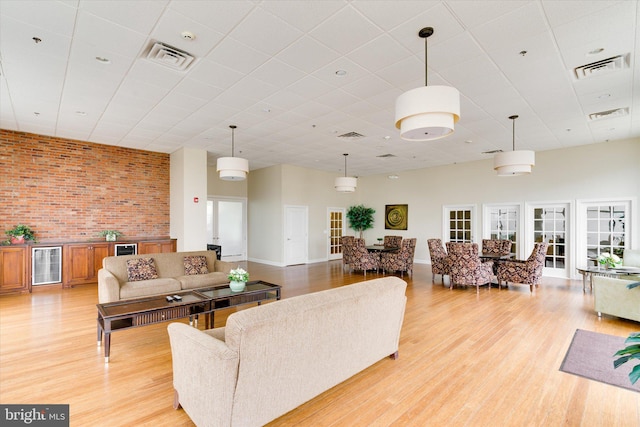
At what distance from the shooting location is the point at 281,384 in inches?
84.0

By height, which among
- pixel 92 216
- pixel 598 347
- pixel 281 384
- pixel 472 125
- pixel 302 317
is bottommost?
pixel 598 347

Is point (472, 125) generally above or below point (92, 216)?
above

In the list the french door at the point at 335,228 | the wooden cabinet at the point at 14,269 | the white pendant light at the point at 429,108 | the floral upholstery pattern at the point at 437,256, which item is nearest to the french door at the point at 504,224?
the floral upholstery pattern at the point at 437,256

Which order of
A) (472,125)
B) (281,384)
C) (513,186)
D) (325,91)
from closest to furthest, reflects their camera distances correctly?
1. (281,384)
2. (325,91)
3. (472,125)
4. (513,186)

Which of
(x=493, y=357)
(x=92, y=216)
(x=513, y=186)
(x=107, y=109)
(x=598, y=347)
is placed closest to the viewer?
(x=493, y=357)

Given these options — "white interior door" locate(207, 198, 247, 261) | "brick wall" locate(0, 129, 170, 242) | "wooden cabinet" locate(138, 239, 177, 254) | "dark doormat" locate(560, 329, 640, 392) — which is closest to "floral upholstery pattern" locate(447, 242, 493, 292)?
"dark doormat" locate(560, 329, 640, 392)

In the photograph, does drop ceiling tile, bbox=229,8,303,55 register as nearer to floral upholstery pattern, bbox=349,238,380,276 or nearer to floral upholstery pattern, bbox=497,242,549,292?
floral upholstery pattern, bbox=349,238,380,276

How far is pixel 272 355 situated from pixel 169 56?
11.0 ft

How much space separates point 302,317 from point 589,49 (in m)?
4.11

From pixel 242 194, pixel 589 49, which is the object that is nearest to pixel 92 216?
pixel 242 194

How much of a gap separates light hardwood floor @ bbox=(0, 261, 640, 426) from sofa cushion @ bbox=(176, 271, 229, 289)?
65cm

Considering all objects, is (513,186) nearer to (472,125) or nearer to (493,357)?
(472,125)

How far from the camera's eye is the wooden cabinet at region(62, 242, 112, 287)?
6621 mm

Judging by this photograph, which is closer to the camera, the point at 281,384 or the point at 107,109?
the point at 281,384
